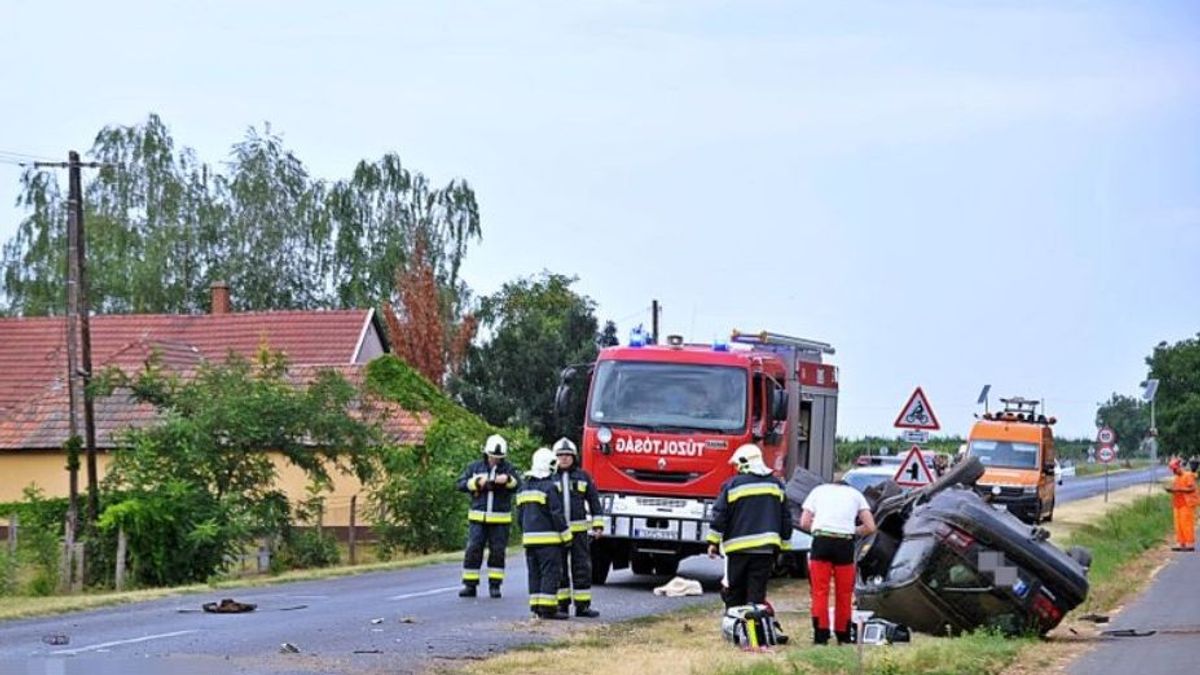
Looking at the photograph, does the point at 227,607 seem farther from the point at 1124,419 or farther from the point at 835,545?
the point at 1124,419

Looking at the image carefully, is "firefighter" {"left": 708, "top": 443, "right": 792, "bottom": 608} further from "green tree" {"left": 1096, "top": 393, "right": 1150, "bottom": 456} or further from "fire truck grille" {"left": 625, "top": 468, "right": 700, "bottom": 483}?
"green tree" {"left": 1096, "top": 393, "right": 1150, "bottom": 456}

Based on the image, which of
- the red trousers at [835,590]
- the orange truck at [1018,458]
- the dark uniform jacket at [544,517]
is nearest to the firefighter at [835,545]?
the red trousers at [835,590]

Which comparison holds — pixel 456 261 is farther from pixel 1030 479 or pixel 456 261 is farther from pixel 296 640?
pixel 296 640

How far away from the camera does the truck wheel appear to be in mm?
26438

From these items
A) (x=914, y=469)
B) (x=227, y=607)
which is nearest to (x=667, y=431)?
(x=914, y=469)

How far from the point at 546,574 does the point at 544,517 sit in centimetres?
54

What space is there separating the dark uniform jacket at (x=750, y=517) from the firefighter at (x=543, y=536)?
255cm

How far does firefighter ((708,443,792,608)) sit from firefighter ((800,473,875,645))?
0.40 meters

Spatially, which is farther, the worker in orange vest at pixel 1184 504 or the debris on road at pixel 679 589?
the worker in orange vest at pixel 1184 504

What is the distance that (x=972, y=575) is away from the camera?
17.0m

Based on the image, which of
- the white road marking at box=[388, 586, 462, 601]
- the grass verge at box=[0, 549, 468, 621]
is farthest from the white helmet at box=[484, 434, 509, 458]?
the grass verge at box=[0, 549, 468, 621]

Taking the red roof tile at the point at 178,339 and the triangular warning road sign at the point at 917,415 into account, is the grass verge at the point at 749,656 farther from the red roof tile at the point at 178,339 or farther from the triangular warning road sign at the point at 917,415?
the red roof tile at the point at 178,339

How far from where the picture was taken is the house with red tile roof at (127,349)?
168ft

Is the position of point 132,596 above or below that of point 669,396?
below
